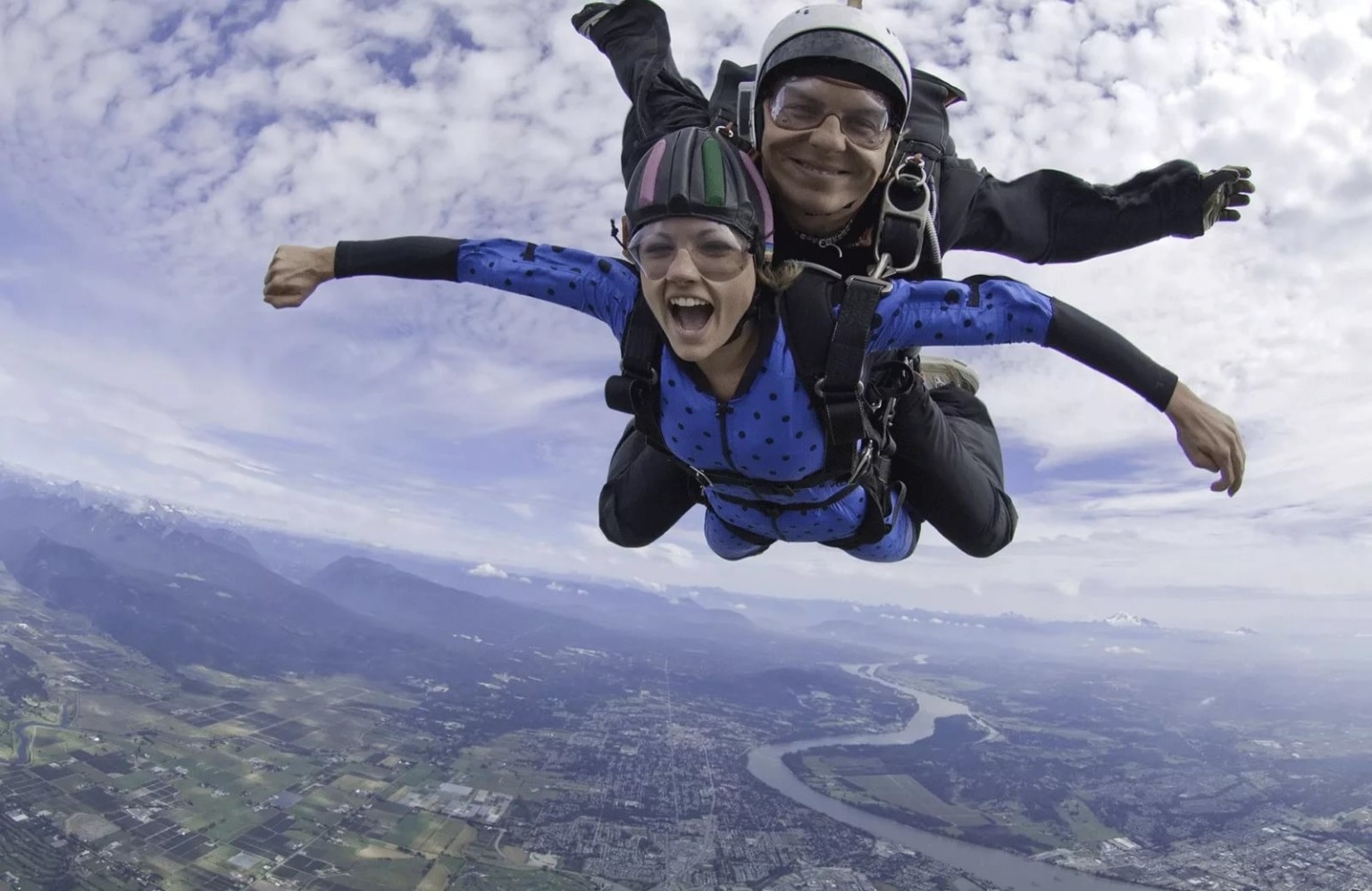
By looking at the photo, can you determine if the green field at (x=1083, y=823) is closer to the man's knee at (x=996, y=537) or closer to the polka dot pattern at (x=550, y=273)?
the man's knee at (x=996, y=537)

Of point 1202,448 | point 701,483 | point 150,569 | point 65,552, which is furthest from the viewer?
point 150,569

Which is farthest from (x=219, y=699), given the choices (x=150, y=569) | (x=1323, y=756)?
(x=1323, y=756)

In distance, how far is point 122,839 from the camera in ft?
144

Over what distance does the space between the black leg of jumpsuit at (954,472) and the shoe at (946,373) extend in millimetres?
170

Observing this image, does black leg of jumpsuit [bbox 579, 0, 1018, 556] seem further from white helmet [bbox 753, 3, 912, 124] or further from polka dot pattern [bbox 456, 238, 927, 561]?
white helmet [bbox 753, 3, 912, 124]

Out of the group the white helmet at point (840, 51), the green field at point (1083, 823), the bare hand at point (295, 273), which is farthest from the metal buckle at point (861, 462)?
the green field at point (1083, 823)

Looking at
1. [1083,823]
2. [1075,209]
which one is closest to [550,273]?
[1075,209]

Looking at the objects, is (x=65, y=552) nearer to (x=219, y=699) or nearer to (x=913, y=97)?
(x=219, y=699)

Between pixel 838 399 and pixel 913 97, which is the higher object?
pixel 913 97

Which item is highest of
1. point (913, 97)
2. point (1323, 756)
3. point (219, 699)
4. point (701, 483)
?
point (913, 97)

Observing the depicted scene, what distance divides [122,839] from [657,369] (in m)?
58.7

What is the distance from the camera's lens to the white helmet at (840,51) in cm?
261

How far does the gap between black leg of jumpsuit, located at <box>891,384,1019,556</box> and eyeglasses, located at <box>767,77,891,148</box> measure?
1177mm

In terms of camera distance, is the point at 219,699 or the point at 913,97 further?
the point at 219,699
